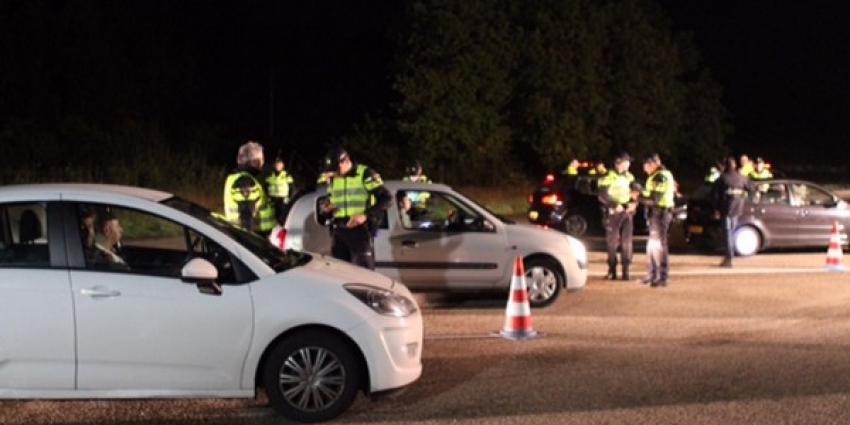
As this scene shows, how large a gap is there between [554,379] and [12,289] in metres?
3.92

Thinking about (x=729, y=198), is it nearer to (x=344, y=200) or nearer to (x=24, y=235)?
(x=344, y=200)

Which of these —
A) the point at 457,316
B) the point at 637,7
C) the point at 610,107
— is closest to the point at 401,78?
the point at 610,107

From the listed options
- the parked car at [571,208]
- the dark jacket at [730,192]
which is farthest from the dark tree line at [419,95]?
the dark jacket at [730,192]

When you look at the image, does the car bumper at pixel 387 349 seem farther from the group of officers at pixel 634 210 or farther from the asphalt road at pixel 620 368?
the group of officers at pixel 634 210

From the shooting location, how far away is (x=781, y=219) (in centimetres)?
1692

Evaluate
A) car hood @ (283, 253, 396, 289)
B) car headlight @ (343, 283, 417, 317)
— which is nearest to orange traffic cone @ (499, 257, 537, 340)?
car hood @ (283, 253, 396, 289)

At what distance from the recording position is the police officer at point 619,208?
13.5m

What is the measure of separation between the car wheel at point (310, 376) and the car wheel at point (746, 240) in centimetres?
1149

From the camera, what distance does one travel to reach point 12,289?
6.43 meters

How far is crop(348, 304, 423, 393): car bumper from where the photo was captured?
6703 millimetres

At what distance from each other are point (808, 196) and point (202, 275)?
13.4 meters

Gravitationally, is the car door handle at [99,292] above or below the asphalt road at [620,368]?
above

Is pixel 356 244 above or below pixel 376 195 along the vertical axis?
below

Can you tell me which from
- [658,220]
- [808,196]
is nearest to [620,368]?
[658,220]
